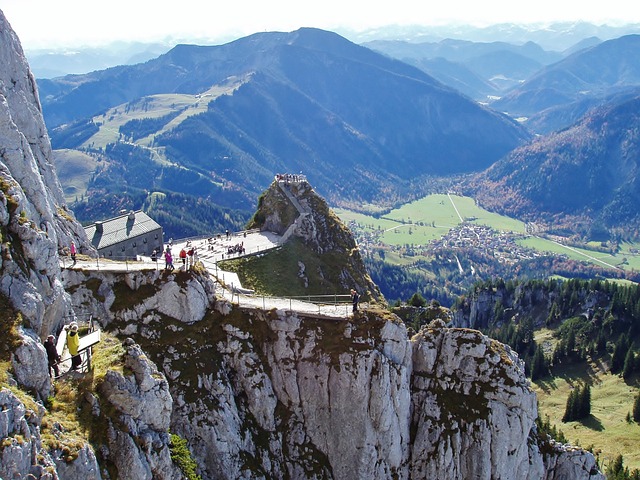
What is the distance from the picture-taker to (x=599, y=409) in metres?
154

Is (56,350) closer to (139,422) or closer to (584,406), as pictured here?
(139,422)

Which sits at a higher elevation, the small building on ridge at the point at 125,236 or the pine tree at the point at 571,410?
the small building on ridge at the point at 125,236

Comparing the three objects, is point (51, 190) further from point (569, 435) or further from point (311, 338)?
point (569, 435)

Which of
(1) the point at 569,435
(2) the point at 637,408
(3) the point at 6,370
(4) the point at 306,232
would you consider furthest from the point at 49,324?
(2) the point at 637,408

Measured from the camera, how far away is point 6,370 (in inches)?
1602

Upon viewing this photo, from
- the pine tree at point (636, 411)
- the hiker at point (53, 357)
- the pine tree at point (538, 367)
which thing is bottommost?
the pine tree at point (538, 367)

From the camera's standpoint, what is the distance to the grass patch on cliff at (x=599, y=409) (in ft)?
436

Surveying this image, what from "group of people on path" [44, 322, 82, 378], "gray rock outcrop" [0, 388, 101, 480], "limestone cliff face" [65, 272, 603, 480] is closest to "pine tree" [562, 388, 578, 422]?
"limestone cliff face" [65, 272, 603, 480]

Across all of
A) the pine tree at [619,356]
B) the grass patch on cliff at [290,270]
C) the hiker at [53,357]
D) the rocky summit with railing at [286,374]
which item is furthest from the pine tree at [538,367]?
the hiker at [53,357]

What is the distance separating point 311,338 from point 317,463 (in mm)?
14418

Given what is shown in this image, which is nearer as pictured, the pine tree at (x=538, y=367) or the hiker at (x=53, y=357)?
the hiker at (x=53, y=357)

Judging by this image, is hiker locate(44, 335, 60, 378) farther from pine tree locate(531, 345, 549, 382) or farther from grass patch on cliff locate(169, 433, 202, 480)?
pine tree locate(531, 345, 549, 382)

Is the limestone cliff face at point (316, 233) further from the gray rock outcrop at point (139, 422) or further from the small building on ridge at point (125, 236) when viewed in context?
the gray rock outcrop at point (139, 422)

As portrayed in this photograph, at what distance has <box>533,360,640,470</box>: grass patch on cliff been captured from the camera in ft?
436
